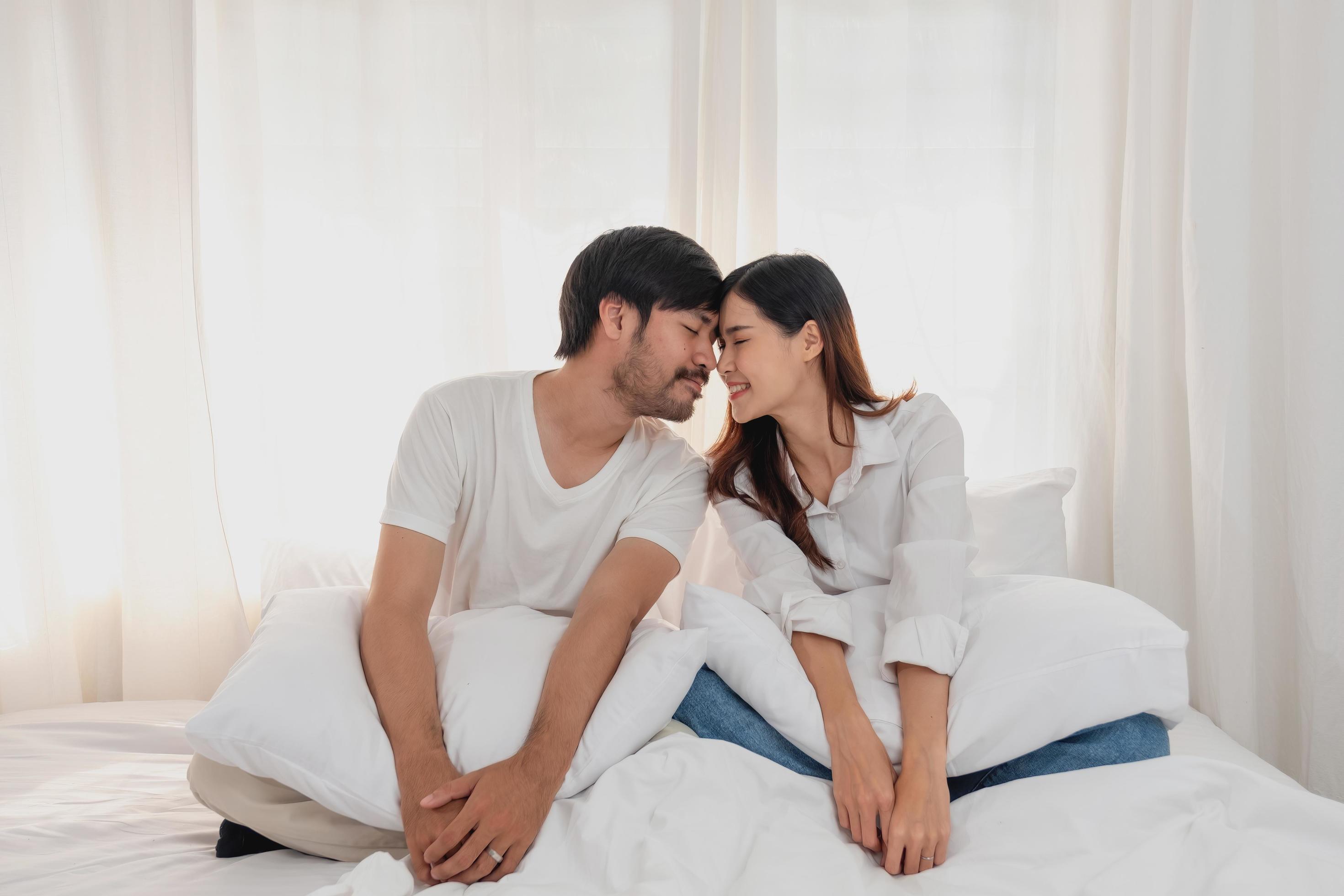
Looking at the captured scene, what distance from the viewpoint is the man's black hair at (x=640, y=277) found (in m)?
1.57

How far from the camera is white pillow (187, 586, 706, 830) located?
3.51 ft

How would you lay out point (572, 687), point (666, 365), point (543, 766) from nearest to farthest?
point (543, 766) → point (572, 687) → point (666, 365)

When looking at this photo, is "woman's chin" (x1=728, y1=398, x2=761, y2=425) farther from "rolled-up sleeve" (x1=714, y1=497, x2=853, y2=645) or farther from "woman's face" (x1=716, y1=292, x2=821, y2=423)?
"rolled-up sleeve" (x1=714, y1=497, x2=853, y2=645)

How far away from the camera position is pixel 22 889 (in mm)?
989

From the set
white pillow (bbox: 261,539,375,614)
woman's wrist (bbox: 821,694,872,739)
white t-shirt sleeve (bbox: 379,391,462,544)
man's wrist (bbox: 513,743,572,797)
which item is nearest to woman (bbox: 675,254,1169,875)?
woman's wrist (bbox: 821,694,872,739)

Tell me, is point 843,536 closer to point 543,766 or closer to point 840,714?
point 840,714

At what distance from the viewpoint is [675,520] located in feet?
5.12

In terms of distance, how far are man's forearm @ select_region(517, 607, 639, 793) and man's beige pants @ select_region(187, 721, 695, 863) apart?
20 cm

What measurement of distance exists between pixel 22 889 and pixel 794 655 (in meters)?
0.98

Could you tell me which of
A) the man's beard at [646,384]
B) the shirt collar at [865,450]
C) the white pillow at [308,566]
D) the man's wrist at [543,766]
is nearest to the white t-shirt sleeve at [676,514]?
the man's beard at [646,384]

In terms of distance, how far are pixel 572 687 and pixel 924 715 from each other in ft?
1.59

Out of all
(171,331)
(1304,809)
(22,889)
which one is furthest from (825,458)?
(171,331)

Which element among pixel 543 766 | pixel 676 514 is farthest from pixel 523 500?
pixel 543 766

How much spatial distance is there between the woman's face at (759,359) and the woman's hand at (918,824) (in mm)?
631
